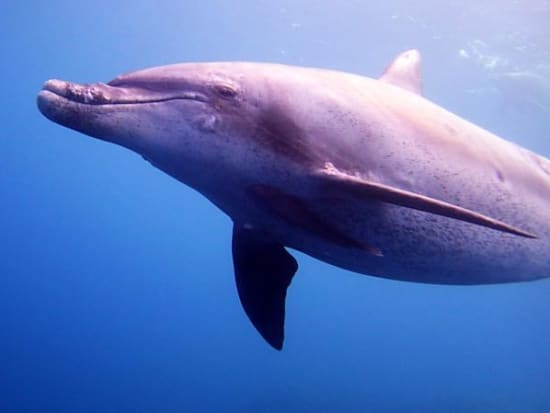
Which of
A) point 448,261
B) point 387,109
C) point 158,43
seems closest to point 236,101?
point 387,109

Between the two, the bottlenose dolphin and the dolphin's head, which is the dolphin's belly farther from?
the dolphin's head

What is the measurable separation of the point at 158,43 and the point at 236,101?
102 ft

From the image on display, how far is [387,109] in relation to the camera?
4.05 metres

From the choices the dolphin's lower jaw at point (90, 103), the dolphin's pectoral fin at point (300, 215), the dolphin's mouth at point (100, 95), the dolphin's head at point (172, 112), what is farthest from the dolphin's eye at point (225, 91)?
the dolphin's pectoral fin at point (300, 215)

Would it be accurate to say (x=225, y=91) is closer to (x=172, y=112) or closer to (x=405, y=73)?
(x=172, y=112)

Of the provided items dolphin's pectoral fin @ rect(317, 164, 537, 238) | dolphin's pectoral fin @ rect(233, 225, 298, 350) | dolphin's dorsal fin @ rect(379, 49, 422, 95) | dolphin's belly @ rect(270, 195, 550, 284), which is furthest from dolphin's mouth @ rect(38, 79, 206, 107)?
dolphin's dorsal fin @ rect(379, 49, 422, 95)

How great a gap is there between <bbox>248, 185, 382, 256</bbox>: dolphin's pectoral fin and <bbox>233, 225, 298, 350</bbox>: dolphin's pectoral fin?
104cm

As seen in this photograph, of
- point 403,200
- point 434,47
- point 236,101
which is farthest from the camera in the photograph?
point 434,47

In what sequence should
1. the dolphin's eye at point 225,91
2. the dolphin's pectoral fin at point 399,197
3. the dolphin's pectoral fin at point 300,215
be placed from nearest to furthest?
the dolphin's pectoral fin at point 399,197 → the dolphin's eye at point 225,91 → the dolphin's pectoral fin at point 300,215

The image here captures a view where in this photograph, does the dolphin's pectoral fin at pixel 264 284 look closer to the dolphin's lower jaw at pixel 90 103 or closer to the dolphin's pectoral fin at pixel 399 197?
the dolphin's pectoral fin at pixel 399 197

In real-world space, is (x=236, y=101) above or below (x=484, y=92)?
below

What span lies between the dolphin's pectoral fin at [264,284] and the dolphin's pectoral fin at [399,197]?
5.03 feet

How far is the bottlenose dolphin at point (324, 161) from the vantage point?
3420mm

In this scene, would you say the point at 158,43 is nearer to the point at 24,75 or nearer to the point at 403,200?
the point at 24,75
